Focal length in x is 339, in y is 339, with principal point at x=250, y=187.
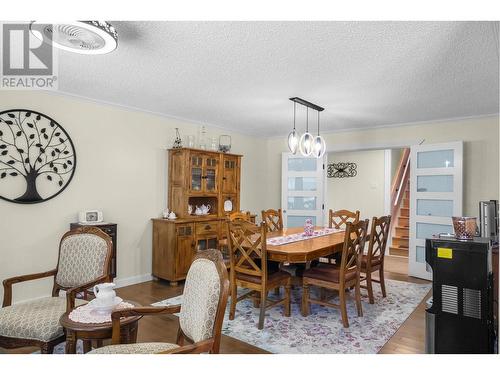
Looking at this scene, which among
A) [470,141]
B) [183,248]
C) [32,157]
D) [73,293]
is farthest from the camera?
[470,141]

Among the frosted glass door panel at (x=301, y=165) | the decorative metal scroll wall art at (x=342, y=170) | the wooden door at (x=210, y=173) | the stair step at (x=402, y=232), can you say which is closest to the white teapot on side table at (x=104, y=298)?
the wooden door at (x=210, y=173)

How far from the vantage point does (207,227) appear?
4773 mm

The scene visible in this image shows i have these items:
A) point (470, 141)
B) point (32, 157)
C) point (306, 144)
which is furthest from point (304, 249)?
point (470, 141)

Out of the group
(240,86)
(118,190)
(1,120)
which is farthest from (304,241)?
(1,120)

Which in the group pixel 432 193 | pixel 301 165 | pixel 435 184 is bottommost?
pixel 432 193

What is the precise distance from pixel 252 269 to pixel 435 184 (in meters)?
3.22

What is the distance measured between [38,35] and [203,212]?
10.6ft

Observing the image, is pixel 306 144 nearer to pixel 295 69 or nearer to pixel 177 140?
pixel 295 69

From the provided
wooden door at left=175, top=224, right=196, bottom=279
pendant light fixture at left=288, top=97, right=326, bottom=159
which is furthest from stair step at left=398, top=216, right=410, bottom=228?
wooden door at left=175, top=224, right=196, bottom=279

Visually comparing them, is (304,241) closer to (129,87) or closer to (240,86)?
(240,86)

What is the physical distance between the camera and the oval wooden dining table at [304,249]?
9.66ft

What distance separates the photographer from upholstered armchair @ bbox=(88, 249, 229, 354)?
5.22 feet

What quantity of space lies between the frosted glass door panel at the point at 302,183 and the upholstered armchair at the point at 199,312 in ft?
14.1

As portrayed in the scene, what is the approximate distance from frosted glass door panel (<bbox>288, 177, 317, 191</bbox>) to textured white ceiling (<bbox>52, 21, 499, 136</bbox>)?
1.53 meters
